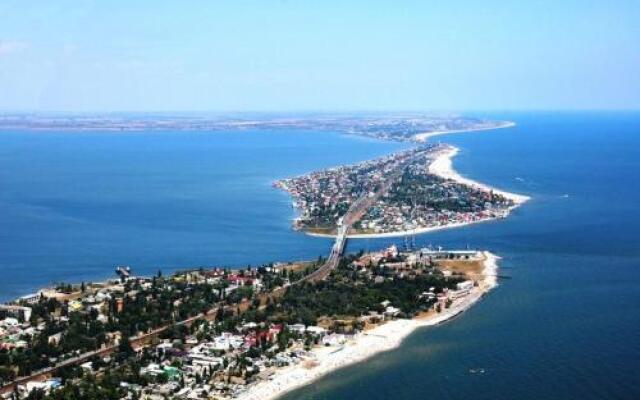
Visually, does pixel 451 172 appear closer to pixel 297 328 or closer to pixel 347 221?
pixel 347 221

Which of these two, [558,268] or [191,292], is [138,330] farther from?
[558,268]

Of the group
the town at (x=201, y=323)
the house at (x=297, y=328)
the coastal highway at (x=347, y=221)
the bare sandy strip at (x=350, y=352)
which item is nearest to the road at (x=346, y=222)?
the coastal highway at (x=347, y=221)

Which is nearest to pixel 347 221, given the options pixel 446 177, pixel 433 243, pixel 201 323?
pixel 433 243

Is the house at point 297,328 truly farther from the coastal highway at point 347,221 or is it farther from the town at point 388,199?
the town at point 388,199

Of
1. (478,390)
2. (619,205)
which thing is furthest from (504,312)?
(619,205)

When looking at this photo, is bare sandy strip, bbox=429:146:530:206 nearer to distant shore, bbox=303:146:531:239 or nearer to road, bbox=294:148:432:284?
distant shore, bbox=303:146:531:239

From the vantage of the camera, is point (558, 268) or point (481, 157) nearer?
point (558, 268)
